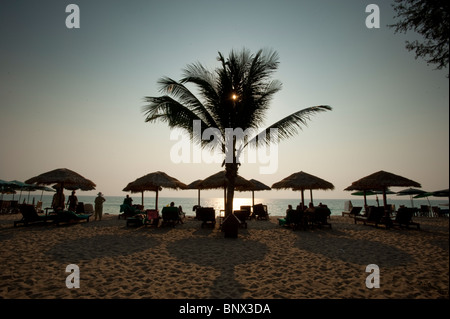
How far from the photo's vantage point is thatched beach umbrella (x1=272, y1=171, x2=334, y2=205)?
39.1 ft

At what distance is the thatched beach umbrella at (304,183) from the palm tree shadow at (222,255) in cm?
579

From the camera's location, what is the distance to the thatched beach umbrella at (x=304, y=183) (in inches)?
470

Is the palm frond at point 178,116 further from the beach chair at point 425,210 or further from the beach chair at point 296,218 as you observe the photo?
the beach chair at point 425,210

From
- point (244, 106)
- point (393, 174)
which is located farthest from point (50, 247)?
point (393, 174)

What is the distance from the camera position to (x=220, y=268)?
460 cm

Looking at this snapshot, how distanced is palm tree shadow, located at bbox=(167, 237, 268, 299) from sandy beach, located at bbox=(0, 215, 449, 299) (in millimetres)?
24

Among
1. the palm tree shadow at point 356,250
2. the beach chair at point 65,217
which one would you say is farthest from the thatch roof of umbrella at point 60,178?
the palm tree shadow at point 356,250

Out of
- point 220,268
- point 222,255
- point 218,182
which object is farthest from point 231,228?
point 218,182

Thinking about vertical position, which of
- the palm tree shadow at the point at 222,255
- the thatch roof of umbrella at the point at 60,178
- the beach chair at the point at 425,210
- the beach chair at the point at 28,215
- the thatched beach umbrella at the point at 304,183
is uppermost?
the thatch roof of umbrella at the point at 60,178

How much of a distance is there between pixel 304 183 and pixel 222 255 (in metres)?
7.92

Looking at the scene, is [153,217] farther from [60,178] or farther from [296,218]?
[296,218]

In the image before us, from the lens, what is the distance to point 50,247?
6.04m

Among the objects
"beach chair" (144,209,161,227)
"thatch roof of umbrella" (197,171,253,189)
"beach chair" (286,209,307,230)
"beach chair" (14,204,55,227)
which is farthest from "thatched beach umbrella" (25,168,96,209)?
"beach chair" (286,209,307,230)
